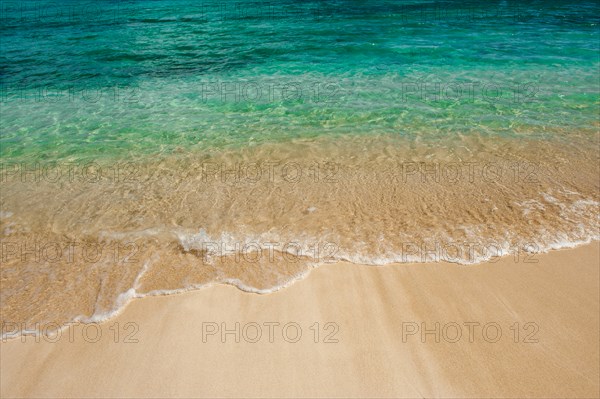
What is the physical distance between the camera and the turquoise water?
830 cm

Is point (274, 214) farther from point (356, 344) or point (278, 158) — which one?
point (356, 344)

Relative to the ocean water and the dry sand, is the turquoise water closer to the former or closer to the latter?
the ocean water

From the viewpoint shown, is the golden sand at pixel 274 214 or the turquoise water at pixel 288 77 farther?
the turquoise water at pixel 288 77

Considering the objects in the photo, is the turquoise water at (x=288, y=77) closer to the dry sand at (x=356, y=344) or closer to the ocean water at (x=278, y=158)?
the ocean water at (x=278, y=158)

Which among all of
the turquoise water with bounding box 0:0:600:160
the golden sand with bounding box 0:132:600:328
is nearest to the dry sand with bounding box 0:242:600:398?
the golden sand with bounding box 0:132:600:328

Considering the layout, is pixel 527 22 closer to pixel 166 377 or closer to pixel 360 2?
pixel 360 2

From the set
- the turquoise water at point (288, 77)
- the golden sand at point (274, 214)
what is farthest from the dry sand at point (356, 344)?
the turquoise water at point (288, 77)

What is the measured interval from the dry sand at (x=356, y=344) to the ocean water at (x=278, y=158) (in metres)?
0.33

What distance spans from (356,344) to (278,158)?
166 inches

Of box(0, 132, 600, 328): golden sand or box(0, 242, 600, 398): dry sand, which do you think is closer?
box(0, 242, 600, 398): dry sand

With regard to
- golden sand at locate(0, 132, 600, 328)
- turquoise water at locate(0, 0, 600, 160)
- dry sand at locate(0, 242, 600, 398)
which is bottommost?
dry sand at locate(0, 242, 600, 398)

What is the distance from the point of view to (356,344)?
147 inches

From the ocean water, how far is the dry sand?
0.33m

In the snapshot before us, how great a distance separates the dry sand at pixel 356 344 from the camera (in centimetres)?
342
